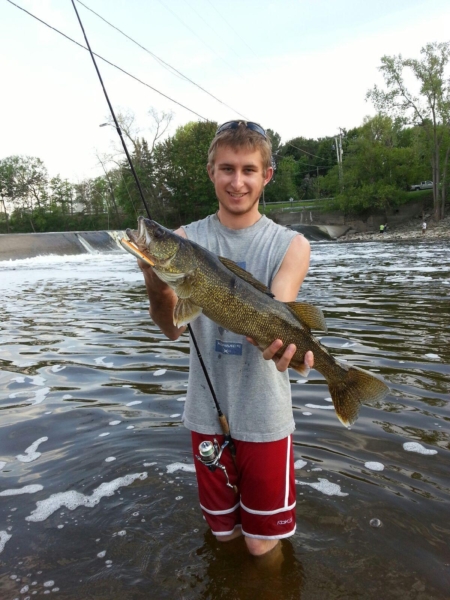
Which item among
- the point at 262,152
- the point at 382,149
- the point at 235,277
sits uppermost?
the point at 382,149

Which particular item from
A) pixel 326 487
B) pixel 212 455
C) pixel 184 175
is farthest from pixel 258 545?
pixel 184 175

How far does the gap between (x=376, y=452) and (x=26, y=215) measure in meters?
69.6

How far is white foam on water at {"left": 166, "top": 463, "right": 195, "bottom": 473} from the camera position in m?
3.92

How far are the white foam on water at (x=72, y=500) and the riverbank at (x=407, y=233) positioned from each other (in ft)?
120

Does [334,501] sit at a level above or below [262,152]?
below

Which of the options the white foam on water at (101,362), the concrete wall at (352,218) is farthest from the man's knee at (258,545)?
the concrete wall at (352,218)

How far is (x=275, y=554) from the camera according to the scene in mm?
2824

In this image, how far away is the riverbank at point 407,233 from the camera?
38.9 meters

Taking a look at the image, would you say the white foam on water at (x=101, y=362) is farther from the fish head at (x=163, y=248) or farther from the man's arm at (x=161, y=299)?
the fish head at (x=163, y=248)

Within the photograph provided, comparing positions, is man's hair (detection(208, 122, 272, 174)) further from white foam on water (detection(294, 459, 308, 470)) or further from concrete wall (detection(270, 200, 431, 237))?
concrete wall (detection(270, 200, 431, 237))

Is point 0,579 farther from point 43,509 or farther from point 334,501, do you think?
point 334,501

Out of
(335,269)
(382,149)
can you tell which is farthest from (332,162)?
(335,269)

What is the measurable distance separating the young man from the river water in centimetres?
41

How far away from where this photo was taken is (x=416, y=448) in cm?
403
